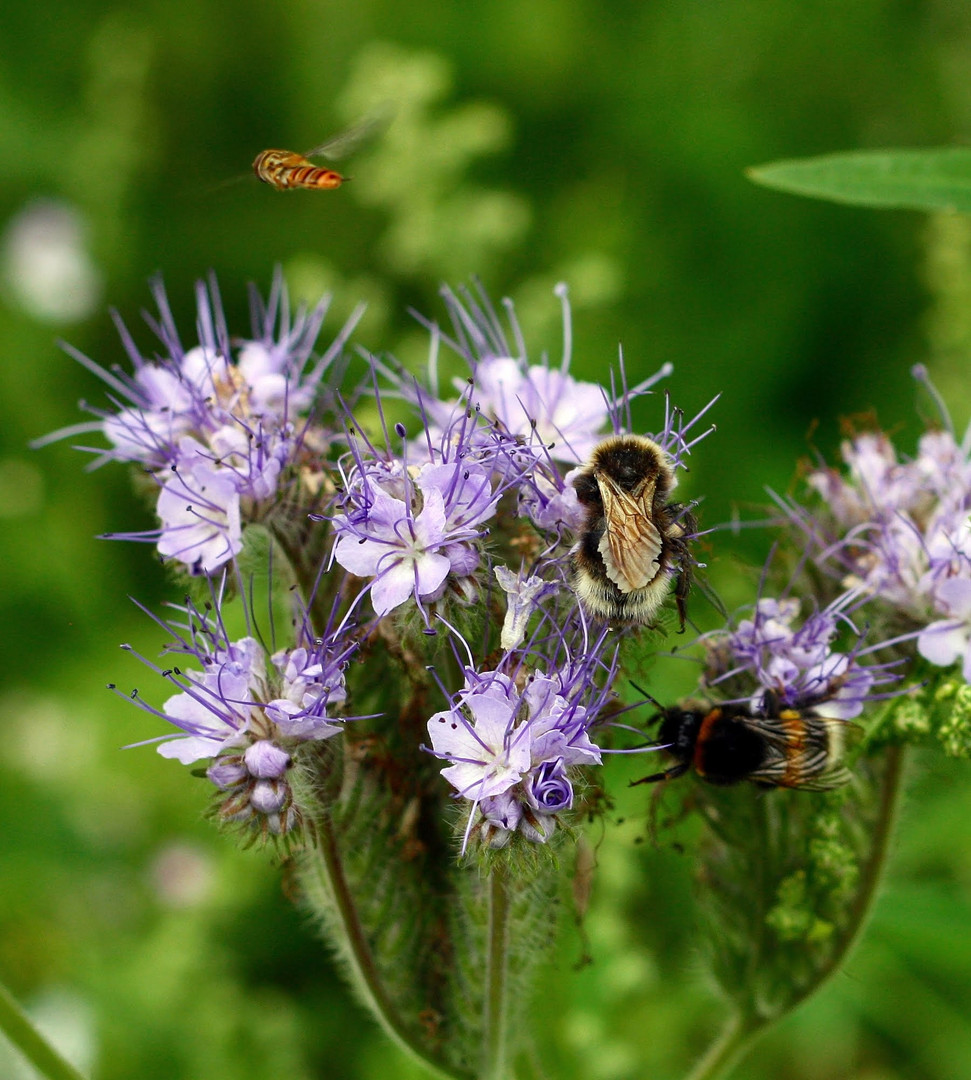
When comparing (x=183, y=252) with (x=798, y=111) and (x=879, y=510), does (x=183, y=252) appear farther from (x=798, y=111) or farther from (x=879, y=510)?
(x=879, y=510)

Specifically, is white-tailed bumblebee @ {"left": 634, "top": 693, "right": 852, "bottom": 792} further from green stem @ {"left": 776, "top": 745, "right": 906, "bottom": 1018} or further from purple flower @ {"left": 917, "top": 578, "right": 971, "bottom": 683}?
green stem @ {"left": 776, "top": 745, "right": 906, "bottom": 1018}

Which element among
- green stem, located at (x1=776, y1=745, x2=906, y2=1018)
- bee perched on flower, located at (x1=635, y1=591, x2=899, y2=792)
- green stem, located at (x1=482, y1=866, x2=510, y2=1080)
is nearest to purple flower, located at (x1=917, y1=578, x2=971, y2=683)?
bee perched on flower, located at (x1=635, y1=591, x2=899, y2=792)

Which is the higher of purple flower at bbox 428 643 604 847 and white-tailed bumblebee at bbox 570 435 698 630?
white-tailed bumblebee at bbox 570 435 698 630

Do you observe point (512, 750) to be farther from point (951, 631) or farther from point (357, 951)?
point (951, 631)

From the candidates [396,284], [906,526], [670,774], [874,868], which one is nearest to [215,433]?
[670,774]

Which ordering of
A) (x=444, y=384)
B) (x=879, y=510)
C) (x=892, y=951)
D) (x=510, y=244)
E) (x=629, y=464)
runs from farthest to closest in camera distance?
(x=510, y=244) → (x=444, y=384) → (x=892, y=951) → (x=879, y=510) → (x=629, y=464)

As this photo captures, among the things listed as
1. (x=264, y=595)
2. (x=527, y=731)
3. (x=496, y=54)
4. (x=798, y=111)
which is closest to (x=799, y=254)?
(x=798, y=111)

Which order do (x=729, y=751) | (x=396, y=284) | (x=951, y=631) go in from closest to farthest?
(x=729, y=751), (x=951, y=631), (x=396, y=284)
